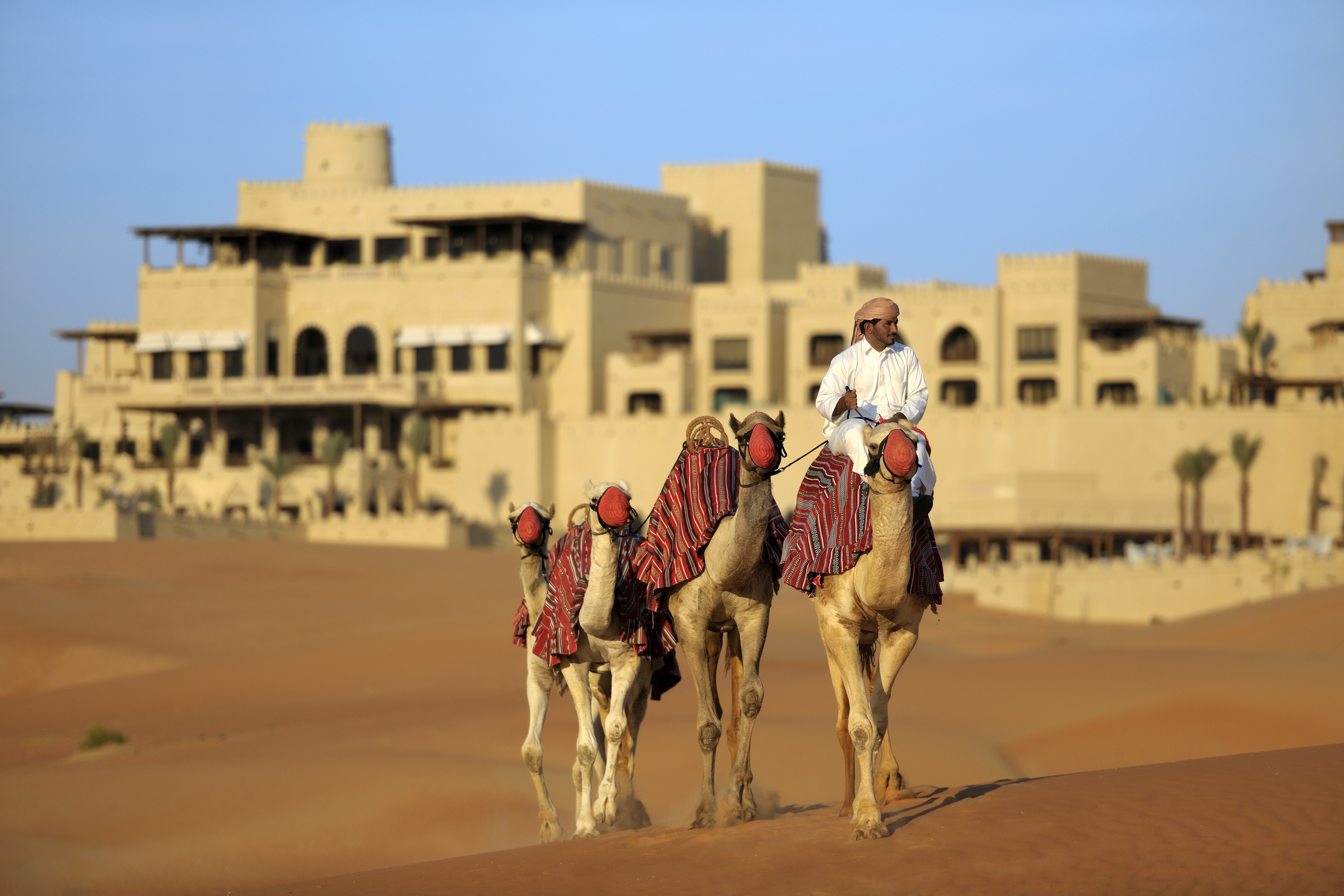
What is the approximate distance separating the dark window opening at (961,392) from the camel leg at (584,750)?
63.6 meters

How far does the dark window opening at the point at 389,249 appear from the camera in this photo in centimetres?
8600

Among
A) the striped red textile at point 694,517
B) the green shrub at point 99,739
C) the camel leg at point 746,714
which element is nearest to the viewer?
the camel leg at point 746,714

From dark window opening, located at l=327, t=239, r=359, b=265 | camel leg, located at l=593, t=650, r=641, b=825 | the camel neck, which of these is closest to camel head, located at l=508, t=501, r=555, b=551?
the camel neck

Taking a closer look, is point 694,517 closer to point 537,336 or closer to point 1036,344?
point 1036,344

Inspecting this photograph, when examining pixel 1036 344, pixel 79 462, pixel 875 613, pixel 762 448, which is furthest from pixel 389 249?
pixel 875 613

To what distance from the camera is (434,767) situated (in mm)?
25078

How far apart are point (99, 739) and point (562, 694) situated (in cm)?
1809

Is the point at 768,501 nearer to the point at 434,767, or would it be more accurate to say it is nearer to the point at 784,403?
the point at 434,767

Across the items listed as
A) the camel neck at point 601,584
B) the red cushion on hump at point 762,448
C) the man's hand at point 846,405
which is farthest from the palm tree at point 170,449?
the man's hand at point 846,405

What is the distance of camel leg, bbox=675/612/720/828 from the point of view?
13.5 metres

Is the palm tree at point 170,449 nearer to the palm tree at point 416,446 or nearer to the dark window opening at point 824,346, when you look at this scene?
the palm tree at point 416,446

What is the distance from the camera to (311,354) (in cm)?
8394

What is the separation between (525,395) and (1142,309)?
26.9 meters

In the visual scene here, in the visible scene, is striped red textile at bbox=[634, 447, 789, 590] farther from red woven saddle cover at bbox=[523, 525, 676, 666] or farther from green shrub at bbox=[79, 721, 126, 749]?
green shrub at bbox=[79, 721, 126, 749]
